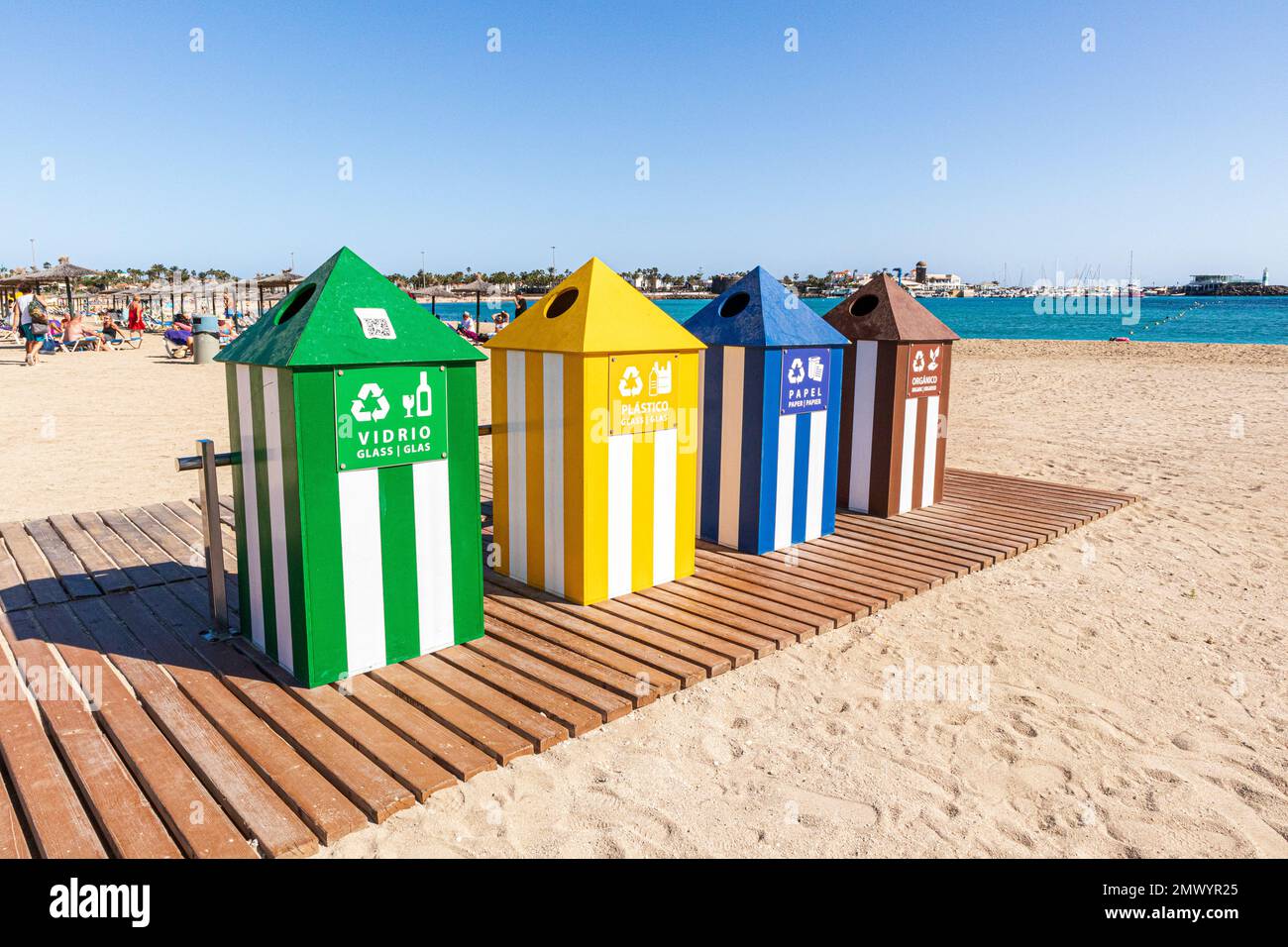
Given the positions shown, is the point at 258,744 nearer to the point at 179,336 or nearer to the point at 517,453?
the point at 517,453

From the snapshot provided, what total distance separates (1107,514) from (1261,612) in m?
1.89

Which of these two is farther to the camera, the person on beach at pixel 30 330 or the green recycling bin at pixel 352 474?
the person on beach at pixel 30 330

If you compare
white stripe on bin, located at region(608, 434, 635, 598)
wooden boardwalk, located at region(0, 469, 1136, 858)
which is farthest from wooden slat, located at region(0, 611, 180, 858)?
white stripe on bin, located at region(608, 434, 635, 598)

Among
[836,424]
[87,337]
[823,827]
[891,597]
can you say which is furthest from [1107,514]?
[87,337]

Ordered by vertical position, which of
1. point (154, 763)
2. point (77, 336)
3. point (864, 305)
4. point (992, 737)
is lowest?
point (992, 737)

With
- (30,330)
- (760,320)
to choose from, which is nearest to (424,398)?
(760,320)

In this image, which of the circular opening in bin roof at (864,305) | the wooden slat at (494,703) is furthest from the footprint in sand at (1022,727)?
the circular opening in bin roof at (864,305)

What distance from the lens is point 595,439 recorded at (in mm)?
3861

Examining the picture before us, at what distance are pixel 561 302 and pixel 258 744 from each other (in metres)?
2.45

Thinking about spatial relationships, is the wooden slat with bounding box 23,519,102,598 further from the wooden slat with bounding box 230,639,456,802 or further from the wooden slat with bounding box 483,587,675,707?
the wooden slat with bounding box 483,587,675,707

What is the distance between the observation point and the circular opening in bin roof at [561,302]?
13.8 ft

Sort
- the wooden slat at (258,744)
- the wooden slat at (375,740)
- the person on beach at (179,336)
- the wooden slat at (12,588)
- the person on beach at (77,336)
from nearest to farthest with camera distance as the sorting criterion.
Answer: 1. the wooden slat at (258,744)
2. the wooden slat at (375,740)
3. the wooden slat at (12,588)
4. the person on beach at (179,336)
5. the person on beach at (77,336)

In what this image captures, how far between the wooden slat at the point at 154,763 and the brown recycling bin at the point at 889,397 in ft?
14.3

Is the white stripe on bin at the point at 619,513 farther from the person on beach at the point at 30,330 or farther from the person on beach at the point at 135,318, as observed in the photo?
the person on beach at the point at 135,318
